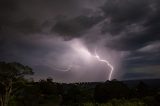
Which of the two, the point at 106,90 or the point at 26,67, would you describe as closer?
the point at 26,67

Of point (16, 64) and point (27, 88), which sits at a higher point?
point (16, 64)

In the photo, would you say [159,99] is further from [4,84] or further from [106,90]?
[4,84]

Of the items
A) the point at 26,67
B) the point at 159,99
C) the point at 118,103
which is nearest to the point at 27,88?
the point at 26,67

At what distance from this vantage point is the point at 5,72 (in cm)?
4747

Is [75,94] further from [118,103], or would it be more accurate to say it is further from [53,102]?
[118,103]

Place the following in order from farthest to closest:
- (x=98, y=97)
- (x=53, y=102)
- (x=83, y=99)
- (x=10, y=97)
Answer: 1. (x=98, y=97)
2. (x=83, y=99)
3. (x=53, y=102)
4. (x=10, y=97)

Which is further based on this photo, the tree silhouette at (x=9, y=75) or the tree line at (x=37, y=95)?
the tree silhouette at (x=9, y=75)

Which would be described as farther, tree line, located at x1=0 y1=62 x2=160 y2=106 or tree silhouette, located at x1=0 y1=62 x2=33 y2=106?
tree silhouette, located at x1=0 y1=62 x2=33 y2=106

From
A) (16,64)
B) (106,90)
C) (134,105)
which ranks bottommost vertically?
(134,105)

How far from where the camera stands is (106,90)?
5869 cm

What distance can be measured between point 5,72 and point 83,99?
14.8m

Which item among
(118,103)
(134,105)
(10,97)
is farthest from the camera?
(10,97)

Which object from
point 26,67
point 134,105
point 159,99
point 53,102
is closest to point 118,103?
point 134,105

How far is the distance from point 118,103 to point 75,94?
18.5 meters
